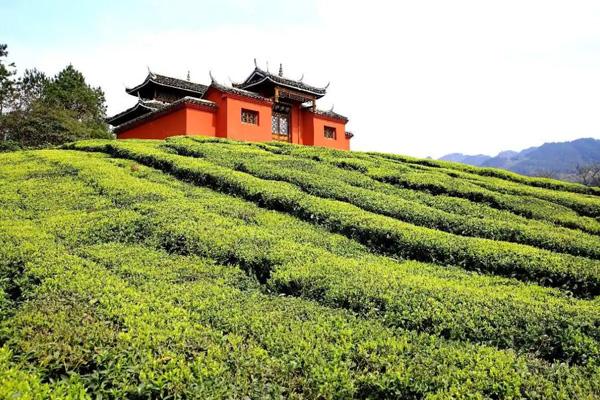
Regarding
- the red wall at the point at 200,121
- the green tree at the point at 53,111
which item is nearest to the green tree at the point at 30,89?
the green tree at the point at 53,111

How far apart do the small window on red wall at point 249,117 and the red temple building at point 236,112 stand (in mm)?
63

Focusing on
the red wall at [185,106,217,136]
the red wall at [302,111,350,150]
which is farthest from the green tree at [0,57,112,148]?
the red wall at [302,111,350,150]

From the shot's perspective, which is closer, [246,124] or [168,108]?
[168,108]

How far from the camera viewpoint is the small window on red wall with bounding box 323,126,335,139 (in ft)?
115

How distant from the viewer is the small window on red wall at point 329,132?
1381 inches

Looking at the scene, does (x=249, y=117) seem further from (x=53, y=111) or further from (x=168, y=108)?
(x=53, y=111)

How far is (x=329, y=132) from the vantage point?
117 ft

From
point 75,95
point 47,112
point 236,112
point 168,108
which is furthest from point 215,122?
point 75,95

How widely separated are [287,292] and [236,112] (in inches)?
886

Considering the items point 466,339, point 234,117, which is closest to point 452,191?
point 466,339

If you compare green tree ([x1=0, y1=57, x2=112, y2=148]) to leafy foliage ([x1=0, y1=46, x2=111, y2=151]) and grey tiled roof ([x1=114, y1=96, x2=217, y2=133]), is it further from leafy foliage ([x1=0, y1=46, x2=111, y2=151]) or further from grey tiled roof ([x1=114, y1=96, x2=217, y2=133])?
grey tiled roof ([x1=114, y1=96, x2=217, y2=133])

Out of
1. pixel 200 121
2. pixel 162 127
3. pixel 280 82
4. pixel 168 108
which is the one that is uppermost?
pixel 280 82

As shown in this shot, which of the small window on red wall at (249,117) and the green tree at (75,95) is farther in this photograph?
the green tree at (75,95)

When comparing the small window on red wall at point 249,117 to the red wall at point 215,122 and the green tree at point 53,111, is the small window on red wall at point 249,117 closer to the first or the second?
the red wall at point 215,122
